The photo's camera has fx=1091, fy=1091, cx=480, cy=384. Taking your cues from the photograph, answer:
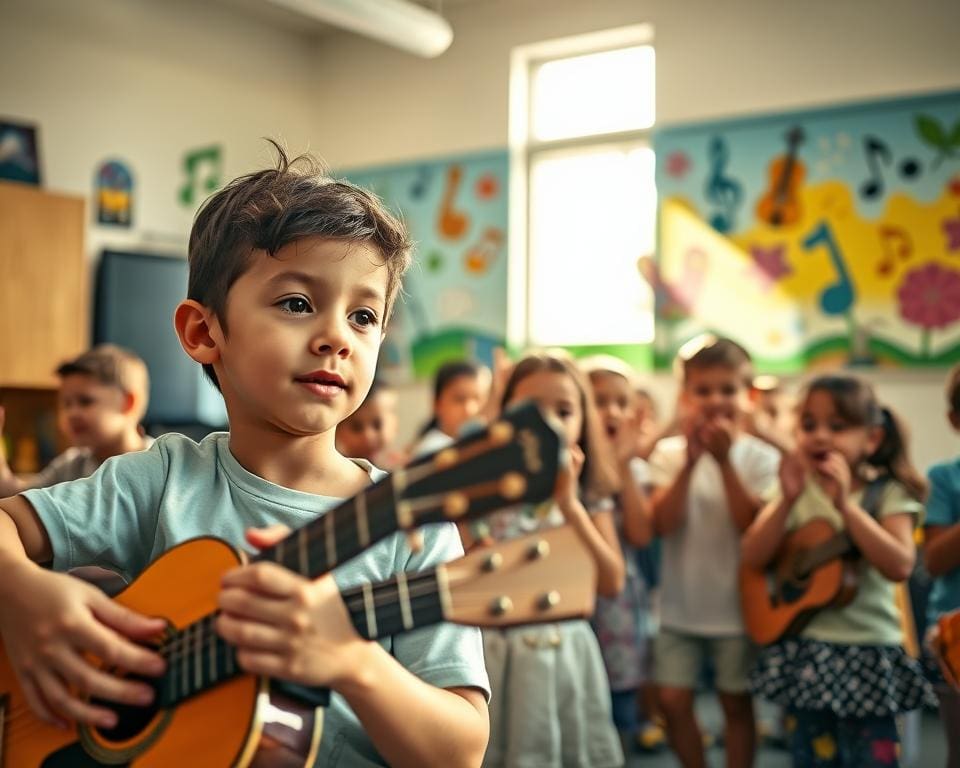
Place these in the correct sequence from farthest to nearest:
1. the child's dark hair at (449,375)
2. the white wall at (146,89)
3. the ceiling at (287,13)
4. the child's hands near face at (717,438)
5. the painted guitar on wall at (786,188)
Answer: the ceiling at (287,13)
the white wall at (146,89)
the painted guitar on wall at (786,188)
the child's dark hair at (449,375)
the child's hands near face at (717,438)

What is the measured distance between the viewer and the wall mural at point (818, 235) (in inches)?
228

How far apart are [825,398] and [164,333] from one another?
4846 millimetres

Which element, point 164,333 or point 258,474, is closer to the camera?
point 258,474

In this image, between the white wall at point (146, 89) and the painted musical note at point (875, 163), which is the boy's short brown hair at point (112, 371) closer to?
the white wall at point (146, 89)

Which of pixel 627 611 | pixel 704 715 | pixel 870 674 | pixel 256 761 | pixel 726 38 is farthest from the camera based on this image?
pixel 726 38

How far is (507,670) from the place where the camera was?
9.41 feet

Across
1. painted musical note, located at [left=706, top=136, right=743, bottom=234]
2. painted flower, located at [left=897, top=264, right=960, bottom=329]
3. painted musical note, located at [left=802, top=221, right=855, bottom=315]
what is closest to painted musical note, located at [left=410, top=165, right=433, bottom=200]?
painted musical note, located at [left=706, top=136, right=743, bottom=234]

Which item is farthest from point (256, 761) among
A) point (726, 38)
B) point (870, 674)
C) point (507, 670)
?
point (726, 38)

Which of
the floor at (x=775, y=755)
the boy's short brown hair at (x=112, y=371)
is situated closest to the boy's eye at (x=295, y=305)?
the boy's short brown hair at (x=112, y=371)

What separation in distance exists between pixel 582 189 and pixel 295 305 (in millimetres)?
6218

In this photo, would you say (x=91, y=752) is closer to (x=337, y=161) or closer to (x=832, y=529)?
(x=832, y=529)

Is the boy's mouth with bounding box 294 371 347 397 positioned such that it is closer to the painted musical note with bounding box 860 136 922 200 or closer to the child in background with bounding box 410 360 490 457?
the child in background with bounding box 410 360 490 457

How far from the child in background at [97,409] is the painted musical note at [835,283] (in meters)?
3.91

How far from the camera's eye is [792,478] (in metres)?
3.06
